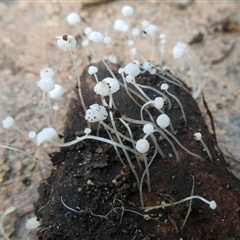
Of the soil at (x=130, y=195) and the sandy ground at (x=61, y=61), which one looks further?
the sandy ground at (x=61, y=61)

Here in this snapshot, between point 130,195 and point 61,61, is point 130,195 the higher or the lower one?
the higher one

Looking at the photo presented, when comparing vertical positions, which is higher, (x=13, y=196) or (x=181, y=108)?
(x=181, y=108)

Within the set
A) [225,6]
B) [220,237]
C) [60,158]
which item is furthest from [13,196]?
[225,6]

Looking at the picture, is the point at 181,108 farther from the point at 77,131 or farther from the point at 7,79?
the point at 7,79

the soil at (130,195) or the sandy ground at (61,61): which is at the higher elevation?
the soil at (130,195)

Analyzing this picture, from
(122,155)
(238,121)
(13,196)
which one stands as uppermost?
(122,155)
